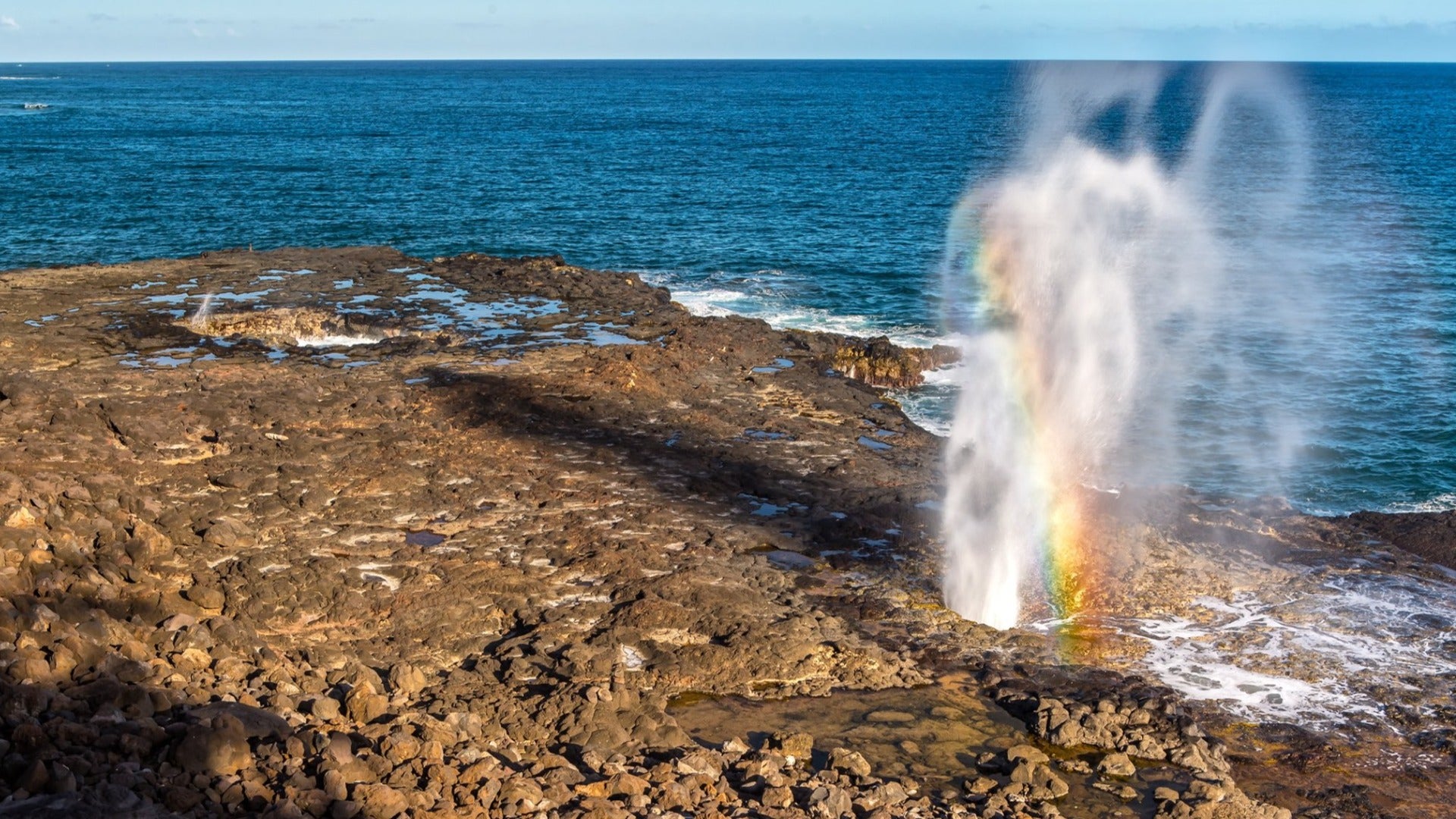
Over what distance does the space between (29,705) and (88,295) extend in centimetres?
2919

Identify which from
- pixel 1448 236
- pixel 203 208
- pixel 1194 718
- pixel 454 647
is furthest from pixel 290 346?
pixel 1448 236

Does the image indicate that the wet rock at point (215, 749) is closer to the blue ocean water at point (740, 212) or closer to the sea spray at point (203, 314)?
the blue ocean water at point (740, 212)

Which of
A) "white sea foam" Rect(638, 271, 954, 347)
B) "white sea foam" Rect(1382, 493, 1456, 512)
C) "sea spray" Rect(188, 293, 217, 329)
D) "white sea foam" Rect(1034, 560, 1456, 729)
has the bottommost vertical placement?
"white sea foam" Rect(1382, 493, 1456, 512)

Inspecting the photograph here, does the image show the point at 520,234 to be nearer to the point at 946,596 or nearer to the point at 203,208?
the point at 203,208

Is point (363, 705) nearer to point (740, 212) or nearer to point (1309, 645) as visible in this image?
point (1309, 645)

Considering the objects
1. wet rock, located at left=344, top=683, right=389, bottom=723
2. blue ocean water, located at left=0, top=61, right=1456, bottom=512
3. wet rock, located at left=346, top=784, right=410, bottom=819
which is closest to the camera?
wet rock, located at left=346, top=784, right=410, bottom=819

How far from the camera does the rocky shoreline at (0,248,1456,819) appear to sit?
46.6 ft

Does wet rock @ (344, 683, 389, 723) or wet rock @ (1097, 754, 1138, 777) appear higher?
wet rock @ (344, 683, 389, 723)

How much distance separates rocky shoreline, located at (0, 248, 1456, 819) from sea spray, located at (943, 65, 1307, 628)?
1.24 m

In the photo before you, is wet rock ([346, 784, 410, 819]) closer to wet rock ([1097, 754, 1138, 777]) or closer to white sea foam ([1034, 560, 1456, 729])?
wet rock ([1097, 754, 1138, 777])

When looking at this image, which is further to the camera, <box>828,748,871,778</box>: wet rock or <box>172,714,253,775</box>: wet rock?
<box>828,748,871,778</box>: wet rock

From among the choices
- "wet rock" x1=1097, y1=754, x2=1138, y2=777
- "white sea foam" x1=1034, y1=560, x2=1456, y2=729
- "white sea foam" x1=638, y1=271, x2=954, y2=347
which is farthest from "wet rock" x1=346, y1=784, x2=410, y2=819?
"white sea foam" x1=638, y1=271, x2=954, y2=347

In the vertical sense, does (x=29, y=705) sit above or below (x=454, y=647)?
above

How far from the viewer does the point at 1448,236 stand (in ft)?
216
